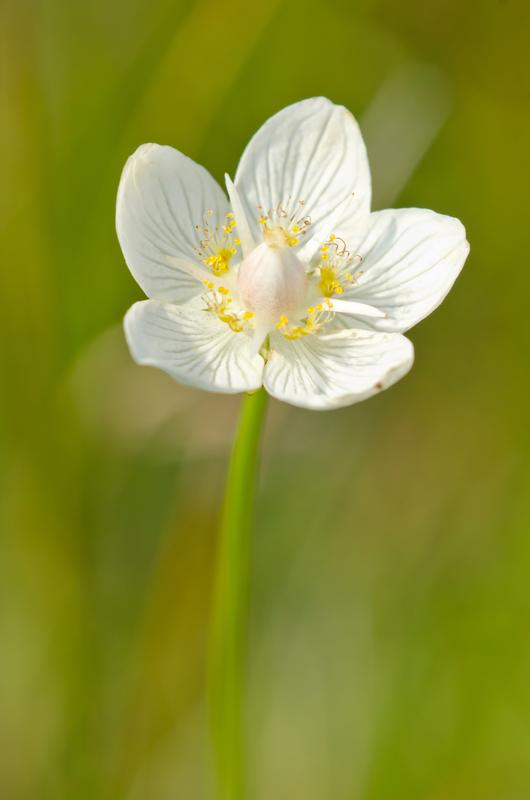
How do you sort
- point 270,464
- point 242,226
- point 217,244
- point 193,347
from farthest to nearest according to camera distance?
point 270,464, point 217,244, point 242,226, point 193,347

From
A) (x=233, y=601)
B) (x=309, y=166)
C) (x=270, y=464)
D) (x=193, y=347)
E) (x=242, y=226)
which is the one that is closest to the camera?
(x=233, y=601)

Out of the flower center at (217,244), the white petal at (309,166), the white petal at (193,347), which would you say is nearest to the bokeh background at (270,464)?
the white petal at (309,166)

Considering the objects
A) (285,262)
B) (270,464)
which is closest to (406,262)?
(285,262)

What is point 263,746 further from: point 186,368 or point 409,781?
point 186,368

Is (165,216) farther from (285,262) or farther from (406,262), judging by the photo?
(406,262)

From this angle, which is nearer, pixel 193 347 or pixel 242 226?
pixel 193 347
